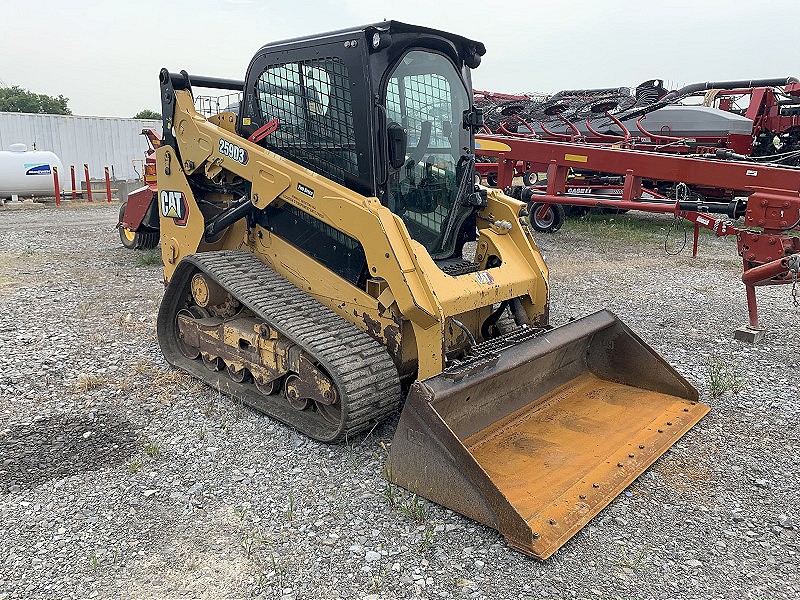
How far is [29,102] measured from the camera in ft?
142

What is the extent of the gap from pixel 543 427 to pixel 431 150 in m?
1.93

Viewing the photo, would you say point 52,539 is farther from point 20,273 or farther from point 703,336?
point 20,273

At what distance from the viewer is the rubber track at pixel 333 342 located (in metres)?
3.69

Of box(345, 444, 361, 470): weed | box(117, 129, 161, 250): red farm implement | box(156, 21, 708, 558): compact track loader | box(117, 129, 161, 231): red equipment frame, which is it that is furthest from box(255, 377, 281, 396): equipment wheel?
box(117, 129, 161, 231): red equipment frame

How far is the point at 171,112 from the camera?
16.9ft

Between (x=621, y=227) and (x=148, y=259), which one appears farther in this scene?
(x=621, y=227)

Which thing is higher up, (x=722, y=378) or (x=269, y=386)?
(x=269, y=386)

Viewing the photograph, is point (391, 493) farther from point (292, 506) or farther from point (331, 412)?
point (331, 412)

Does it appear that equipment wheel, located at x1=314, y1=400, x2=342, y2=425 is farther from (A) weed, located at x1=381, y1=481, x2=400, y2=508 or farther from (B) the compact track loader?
(A) weed, located at x1=381, y1=481, x2=400, y2=508

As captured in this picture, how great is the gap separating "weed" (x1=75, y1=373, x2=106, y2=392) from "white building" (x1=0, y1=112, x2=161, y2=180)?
15.9m

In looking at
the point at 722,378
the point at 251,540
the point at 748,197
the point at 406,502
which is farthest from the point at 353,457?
the point at 748,197

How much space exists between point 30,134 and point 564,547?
21.4 m

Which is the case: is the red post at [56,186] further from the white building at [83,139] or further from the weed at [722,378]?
the weed at [722,378]

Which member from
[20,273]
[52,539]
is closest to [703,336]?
[52,539]
